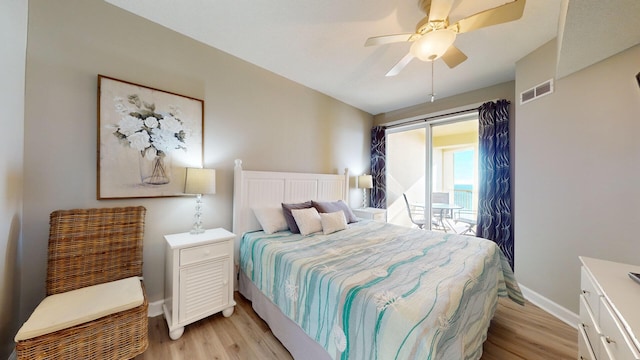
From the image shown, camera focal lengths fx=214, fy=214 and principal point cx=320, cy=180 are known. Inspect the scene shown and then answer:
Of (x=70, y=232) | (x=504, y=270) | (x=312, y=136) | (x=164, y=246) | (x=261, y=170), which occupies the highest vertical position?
(x=312, y=136)

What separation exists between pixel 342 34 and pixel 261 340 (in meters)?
2.84

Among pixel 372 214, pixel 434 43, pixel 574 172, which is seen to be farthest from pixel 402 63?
pixel 372 214

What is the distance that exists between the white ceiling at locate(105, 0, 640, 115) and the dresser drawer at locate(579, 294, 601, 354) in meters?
1.80

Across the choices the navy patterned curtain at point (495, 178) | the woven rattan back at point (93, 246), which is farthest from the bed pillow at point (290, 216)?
the navy patterned curtain at point (495, 178)

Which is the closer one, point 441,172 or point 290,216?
point 290,216

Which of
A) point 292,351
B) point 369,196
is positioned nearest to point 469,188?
point 369,196

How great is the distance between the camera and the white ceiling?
1788 millimetres

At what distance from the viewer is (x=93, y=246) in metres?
1.63

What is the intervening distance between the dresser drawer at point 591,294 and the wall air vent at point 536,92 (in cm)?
194

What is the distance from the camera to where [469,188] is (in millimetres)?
3633

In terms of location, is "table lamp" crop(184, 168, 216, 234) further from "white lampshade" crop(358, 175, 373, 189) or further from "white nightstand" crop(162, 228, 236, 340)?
"white lampshade" crop(358, 175, 373, 189)

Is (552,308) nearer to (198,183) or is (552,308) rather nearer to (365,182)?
(365,182)

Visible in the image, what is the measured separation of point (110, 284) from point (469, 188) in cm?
461

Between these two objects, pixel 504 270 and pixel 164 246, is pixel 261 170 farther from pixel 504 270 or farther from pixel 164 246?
pixel 504 270
